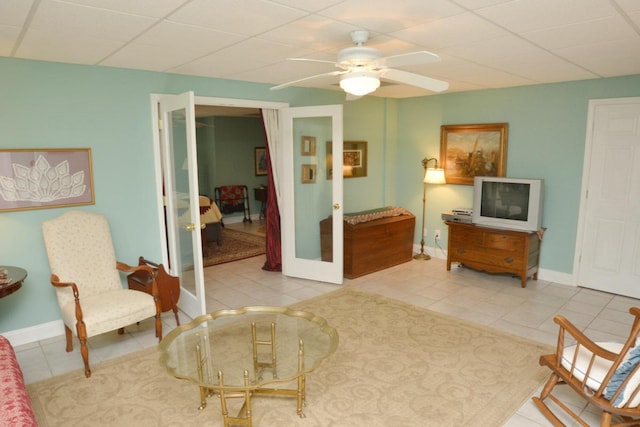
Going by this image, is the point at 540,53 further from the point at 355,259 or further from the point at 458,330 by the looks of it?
the point at 355,259

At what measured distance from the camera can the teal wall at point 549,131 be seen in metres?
4.52

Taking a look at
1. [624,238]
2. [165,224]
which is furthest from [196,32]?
[624,238]

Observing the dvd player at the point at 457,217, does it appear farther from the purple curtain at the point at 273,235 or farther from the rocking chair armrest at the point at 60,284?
the rocking chair armrest at the point at 60,284

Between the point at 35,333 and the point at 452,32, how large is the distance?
4010 millimetres

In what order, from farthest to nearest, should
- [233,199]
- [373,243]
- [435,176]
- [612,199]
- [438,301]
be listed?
1. [233,199]
2. [435,176]
3. [373,243]
4. [612,199]
5. [438,301]

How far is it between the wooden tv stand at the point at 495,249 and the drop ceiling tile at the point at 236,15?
3.61m

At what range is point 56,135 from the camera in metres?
3.44

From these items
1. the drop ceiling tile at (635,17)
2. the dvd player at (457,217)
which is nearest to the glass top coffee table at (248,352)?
the drop ceiling tile at (635,17)

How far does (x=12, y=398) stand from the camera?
2.00 metres

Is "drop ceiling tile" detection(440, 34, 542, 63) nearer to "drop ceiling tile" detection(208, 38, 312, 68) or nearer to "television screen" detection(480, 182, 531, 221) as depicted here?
"drop ceiling tile" detection(208, 38, 312, 68)

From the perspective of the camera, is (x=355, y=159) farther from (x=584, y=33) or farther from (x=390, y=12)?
(x=390, y=12)

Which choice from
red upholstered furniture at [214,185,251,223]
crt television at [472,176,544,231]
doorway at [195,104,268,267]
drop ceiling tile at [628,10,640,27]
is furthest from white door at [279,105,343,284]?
red upholstered furniture at [214,185,251,223]

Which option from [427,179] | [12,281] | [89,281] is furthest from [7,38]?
[427,179]

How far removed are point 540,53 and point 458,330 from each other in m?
2.36
